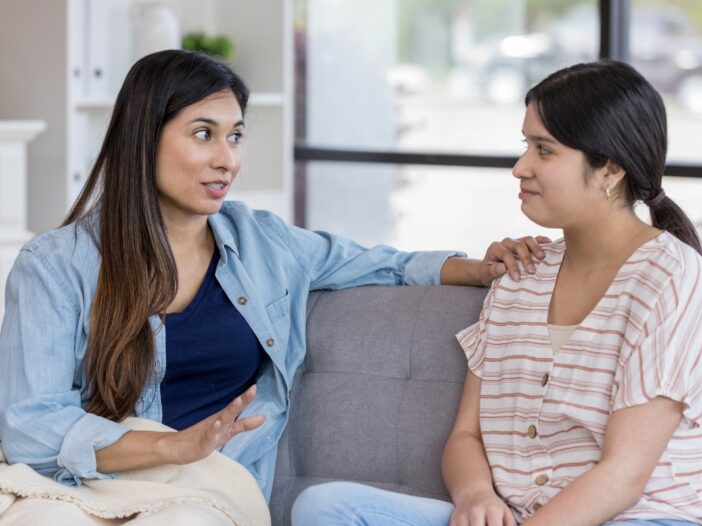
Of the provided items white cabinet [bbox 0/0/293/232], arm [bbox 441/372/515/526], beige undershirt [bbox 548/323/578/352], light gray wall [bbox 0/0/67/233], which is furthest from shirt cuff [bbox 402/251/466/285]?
light gray wall [bbox 0/0/67/233]

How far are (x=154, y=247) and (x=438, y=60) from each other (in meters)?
2.95

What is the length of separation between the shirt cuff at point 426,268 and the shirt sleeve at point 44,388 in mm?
646

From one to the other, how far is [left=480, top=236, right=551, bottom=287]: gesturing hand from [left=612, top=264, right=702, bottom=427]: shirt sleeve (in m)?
0.30

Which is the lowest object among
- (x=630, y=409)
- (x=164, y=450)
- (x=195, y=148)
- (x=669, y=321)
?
(x=164, y=450)

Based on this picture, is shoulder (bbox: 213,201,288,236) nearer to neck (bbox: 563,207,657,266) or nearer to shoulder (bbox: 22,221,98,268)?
shoulder (bbox: 22,221,98,268)

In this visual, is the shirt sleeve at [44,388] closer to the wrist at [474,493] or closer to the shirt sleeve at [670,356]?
the wrist at [474,493]

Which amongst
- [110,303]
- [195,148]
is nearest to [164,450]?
[110,303]

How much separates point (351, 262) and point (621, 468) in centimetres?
78

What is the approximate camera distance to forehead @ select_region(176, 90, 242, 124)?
2.02 metres

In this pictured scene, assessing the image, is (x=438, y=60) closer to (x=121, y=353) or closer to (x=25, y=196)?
(x=25, y=196)

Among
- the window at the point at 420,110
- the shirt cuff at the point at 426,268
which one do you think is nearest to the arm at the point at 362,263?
the shirt cuff at the point at 426,268

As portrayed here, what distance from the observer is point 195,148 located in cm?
201

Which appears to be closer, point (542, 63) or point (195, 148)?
point (195, 148)

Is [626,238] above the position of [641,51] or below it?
below
